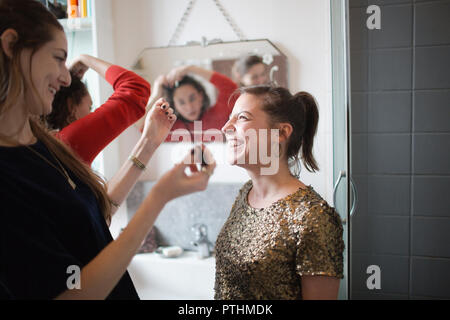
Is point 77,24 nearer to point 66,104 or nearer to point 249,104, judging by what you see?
point 66,104

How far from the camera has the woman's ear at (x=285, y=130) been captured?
28.2 inches

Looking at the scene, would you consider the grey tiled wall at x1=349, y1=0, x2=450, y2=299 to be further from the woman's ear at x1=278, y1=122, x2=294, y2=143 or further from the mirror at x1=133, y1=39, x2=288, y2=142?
the mirror at x1=133, y1=39, x2=288, y2=142

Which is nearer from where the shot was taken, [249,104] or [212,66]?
[249,104]

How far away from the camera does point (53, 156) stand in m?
Result: 0.56

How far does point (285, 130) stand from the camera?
2.36ft

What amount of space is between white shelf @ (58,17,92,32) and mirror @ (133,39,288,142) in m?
0.28

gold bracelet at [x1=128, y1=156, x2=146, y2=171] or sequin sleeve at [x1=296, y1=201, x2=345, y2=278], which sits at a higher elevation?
gold bracelet at [x1=128, y1=156, x2=146, y2=171]

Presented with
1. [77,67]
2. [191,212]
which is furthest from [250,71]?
[77,67]

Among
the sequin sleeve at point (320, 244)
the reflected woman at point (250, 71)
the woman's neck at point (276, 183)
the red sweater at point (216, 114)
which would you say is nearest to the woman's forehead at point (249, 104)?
the woman's neck at point (276, 183)

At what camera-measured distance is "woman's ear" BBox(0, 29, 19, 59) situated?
17.5 inches

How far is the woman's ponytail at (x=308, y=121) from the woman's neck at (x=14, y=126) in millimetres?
509

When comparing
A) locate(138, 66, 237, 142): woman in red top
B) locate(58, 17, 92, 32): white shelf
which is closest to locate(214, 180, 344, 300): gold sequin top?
locate(138, 66, 237, 142): woman in red top

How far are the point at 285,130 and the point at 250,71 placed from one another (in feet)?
2.85
